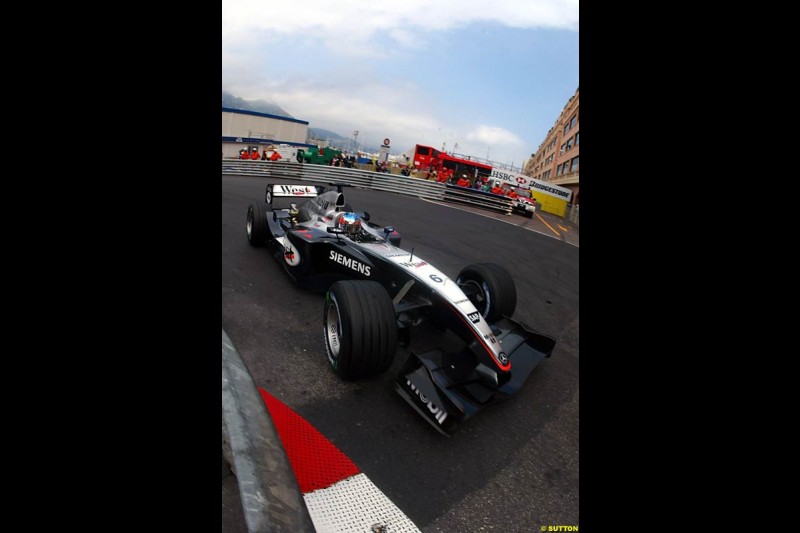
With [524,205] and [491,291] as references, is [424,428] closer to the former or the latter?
[491,291]

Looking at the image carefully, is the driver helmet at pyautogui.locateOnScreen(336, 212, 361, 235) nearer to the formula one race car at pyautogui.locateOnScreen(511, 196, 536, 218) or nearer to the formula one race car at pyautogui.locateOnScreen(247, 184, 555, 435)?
the formula one race car at pyautogui.locateOnScreen(247, 184, 555, 435)

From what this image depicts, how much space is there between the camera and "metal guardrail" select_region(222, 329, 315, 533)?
77.5 inches

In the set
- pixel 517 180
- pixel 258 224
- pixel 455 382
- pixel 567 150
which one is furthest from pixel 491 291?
pixel 567 150

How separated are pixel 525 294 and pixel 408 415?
397 cm

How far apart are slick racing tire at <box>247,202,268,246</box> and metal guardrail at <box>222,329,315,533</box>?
3.97 meters

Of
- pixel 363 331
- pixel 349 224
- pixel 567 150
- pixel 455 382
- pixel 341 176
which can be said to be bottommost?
pixel 341 176

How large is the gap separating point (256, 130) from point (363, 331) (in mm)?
37142

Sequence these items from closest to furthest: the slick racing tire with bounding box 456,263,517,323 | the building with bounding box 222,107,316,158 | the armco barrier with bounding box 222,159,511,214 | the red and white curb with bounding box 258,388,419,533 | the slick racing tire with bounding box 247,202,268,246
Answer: the red and white curb with bounding box 258,388,419,533 < the slick racing tire with bounding box 456,263,517,323 < the slick racing tire with bounding box 247,202,268,246 < the armco barrier with bounding box 222,159,511,214 < the building with bounding box 222,107,316,158

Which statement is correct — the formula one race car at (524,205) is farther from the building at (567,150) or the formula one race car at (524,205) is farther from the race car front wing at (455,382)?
the building at (567,150)

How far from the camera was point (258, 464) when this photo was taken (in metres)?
2.24

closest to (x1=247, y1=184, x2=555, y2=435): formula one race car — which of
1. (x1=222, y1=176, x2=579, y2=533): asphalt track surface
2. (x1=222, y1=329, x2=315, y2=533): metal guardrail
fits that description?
(x1=222, y1=176, x2=579, y2=533): asphalt track surface
